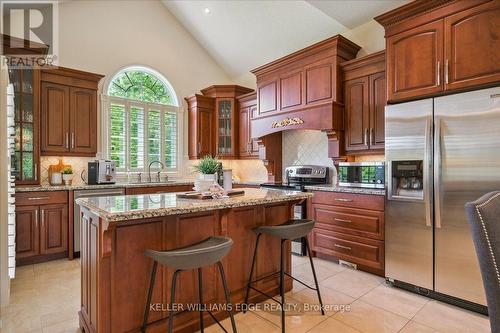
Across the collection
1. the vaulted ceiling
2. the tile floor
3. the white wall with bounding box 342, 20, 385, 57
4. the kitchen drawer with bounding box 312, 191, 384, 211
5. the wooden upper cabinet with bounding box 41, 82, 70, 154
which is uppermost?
the vaulted ceiling

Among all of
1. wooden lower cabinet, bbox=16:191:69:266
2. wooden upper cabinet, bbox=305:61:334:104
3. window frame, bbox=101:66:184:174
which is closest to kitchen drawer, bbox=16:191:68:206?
wooden lower cabinet, bbox=16:191:69:266

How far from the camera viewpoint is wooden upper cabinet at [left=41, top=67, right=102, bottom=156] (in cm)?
385

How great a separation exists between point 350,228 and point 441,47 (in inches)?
81.0

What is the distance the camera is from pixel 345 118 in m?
3.75

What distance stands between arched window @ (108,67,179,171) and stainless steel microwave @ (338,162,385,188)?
3.25 metres

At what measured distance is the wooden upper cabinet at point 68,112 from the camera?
12.6 feet

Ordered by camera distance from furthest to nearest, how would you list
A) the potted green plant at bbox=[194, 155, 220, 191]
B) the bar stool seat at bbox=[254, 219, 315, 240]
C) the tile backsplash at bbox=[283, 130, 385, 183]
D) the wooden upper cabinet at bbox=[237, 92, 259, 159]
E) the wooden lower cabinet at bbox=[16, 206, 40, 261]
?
1. the wooden upper cabinet at bbox=[237, 92, 259, 159]
2. the tile backsplash at bbox=[283, 130, 385, 183]
3. the wooden lower cabinet at bbox=[16, 206, 40, 261]
4. the potted green plant at bbox=[194, 155, 220, 191]
5. the bar stool seat at bbox=[254, 219, 315, 240]

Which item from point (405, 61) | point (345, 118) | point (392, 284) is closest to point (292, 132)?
point (345, 118)

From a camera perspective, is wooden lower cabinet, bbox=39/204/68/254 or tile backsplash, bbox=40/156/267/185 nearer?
wooden lower cabinet, bbox=39/204/68/254

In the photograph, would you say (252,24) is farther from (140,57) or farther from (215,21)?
(140,57)

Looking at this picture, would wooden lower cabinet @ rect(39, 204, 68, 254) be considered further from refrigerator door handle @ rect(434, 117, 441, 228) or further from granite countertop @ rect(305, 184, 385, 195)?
refrigerator door handle @ rect(434, 117, 441, 228)

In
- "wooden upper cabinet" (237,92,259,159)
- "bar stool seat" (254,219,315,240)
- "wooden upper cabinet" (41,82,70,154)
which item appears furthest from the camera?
"wooden upper cabinet" (237,92,259,159)

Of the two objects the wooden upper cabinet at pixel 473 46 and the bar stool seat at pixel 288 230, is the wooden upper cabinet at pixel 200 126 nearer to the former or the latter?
the bar stool seat at pixel 288 230

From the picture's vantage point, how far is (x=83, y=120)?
164 inches
